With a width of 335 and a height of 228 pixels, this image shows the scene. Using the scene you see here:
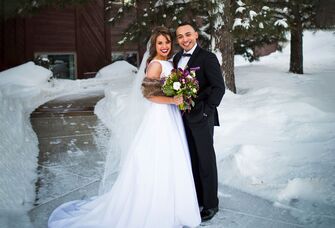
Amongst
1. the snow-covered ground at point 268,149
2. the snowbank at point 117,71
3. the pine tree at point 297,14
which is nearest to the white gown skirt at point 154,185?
the snow-covered ground at point 268,149

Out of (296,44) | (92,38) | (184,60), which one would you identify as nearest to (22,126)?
(184,60)

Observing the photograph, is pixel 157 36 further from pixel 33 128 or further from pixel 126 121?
pixel 33 128

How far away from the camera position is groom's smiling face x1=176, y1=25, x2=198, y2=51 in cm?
381

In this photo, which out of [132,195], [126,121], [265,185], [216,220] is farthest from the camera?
[265,185]

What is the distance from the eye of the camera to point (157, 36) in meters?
Answer: 3.73

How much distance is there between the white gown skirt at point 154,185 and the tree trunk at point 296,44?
11977mm

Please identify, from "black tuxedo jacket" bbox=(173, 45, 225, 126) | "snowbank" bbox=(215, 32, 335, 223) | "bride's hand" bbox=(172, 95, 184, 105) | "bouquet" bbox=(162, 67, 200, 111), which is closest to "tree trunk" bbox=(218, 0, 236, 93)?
"snowbank" bbox=(215, 32, 335, 223)

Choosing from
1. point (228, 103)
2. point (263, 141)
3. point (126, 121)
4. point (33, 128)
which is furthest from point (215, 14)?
point (126, 121)

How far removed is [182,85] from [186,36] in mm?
645

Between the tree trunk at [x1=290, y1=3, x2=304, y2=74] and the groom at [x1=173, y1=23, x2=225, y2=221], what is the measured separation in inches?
451

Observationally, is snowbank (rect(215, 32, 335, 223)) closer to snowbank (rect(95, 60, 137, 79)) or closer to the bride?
the bride

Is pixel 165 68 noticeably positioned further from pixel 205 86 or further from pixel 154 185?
pixel 154 185

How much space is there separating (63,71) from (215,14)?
11.2m

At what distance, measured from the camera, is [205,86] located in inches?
155
